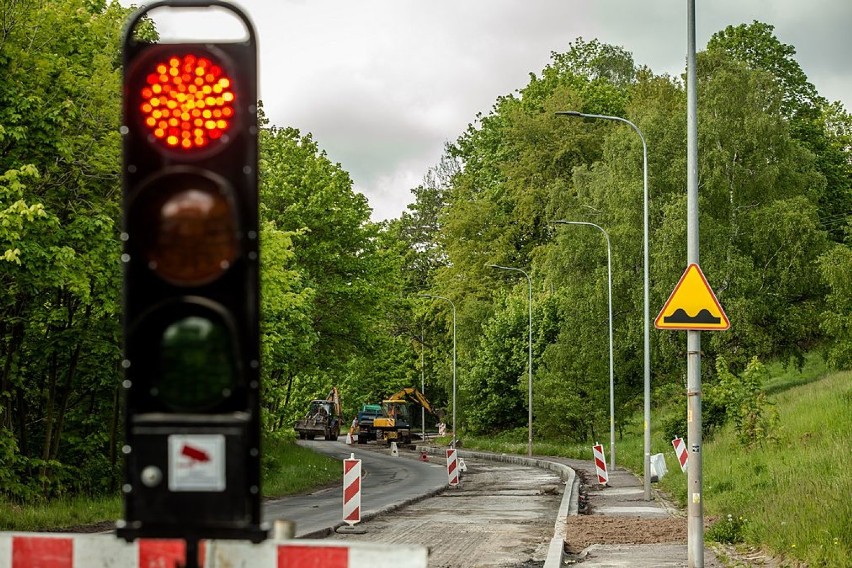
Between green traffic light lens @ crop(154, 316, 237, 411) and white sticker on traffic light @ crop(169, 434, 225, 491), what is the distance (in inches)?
3.2

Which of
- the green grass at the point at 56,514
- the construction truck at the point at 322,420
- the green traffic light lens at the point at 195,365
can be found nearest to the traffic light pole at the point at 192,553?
the green traffic light lens at the point at 195,365

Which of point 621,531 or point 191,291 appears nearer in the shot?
point 191,291

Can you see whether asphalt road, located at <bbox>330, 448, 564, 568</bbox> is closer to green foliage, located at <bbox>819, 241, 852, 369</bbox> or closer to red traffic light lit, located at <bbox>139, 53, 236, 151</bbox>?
red traffic light lit, located at <bbox>139, 53, 236, 151</bbox>

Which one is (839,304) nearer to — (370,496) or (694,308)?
(370,496)

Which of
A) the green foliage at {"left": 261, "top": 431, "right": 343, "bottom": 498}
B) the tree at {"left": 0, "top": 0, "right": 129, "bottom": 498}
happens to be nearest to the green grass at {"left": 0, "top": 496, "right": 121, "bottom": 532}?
the tree at {"left": 0, "top": 0, "right": 129, "bottom": 498}

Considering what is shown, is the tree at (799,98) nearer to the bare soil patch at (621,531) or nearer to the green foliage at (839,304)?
the green foliage at (839,304)

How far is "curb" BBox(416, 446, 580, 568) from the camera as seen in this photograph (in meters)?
14.8

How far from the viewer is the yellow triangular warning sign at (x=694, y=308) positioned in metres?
13.1

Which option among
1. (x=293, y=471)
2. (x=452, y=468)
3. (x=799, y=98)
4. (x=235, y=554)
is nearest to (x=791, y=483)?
(x=235, y=554)

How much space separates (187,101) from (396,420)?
72097 millimetres

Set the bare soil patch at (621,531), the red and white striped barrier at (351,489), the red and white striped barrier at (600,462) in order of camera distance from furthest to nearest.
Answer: the red and white striped barrier at (600,462) → the red and white striped barrier at (351,489) → the bare soil patch at (621,531)

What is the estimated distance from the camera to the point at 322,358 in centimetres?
4500

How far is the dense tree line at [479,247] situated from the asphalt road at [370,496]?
356 centimetres

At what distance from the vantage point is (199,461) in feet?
9.78
